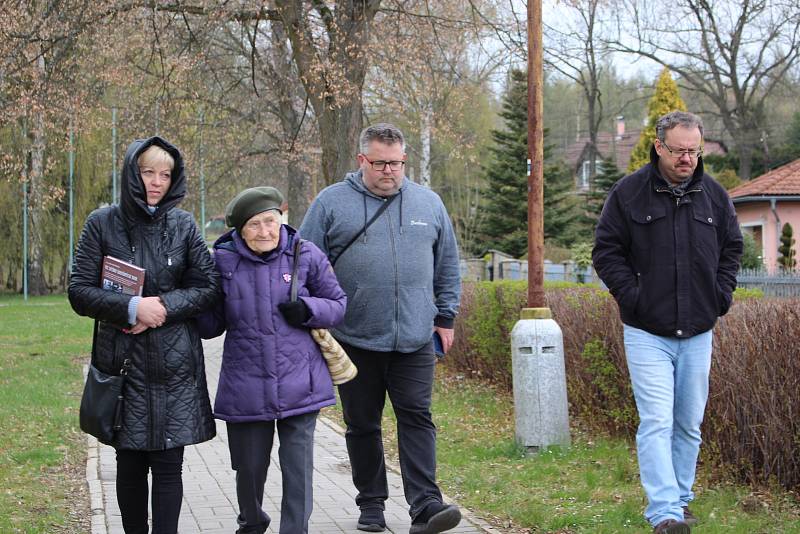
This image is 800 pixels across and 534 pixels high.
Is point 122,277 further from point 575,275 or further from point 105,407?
point 575,275

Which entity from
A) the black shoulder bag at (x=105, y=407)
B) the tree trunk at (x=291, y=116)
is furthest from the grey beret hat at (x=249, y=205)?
the tree trunk at (x=291, y=116)

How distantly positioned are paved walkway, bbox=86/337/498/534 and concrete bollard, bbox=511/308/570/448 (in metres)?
1.10

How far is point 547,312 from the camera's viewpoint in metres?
8.24

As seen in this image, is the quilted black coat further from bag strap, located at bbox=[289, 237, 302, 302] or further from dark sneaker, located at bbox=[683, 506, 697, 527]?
dark sneaker, located at bbox=[683, 506, 697, 527]

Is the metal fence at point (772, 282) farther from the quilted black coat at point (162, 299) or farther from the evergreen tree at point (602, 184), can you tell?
the evergreen tree at point (602, 184)

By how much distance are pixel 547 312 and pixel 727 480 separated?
2150mm

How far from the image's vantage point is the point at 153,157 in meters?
4.73

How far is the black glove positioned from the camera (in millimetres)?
4801

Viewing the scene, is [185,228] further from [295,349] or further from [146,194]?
[295,349]

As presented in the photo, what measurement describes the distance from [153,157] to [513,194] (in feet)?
123

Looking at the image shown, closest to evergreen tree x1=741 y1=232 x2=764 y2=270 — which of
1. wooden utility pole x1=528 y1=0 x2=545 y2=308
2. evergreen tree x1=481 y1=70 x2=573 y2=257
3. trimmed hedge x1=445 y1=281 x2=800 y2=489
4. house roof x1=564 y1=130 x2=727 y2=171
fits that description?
evergreen tree x1=481 y1=70 x2=573 y2=257

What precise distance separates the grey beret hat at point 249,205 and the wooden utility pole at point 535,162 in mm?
4372

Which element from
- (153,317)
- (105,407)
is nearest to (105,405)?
(105,407)

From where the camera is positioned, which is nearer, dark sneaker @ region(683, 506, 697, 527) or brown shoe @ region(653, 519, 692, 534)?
brown shoe @ region(653, 519, 692, 534)
